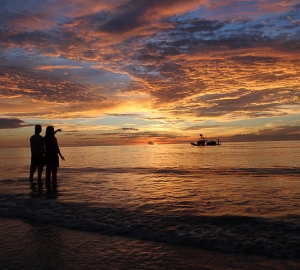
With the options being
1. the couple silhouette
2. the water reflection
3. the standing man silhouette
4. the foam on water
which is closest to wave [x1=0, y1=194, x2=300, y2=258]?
the foam on water

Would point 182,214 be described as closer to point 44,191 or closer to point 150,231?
point 150,231

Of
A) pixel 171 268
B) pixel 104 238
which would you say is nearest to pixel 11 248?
pixel 104 238

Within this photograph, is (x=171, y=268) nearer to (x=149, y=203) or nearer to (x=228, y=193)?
(x=149, y=203)

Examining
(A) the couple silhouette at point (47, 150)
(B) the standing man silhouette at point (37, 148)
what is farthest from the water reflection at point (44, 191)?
(B) the standing man silhouette at point (37, 148)

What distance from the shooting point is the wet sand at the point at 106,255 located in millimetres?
4203

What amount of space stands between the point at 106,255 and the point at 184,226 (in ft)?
7.32

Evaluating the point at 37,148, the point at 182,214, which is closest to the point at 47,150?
the point at 37,148

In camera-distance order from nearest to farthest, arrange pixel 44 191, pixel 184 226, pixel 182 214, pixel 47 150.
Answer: pixel 184 226 → pixel 182 214 → pixel 44 191 → pixel 47 150

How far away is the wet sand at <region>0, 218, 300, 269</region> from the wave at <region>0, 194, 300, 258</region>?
1.10ft

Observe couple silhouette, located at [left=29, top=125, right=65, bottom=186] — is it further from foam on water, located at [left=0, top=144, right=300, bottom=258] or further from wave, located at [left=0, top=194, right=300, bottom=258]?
wave, located at [left=0, top=194, right=300, bottom=258]

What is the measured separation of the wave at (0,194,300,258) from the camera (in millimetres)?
5027

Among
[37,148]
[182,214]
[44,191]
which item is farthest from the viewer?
[37,148]

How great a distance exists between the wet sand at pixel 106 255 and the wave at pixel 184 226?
0.34 m

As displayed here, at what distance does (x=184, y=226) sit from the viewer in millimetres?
6242
